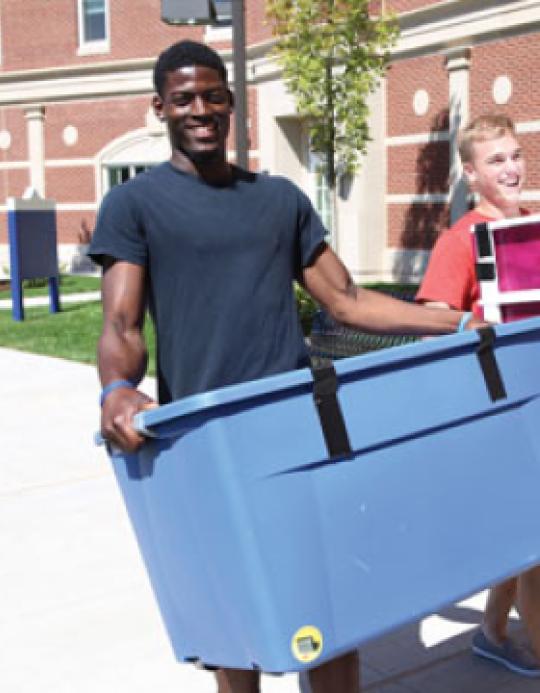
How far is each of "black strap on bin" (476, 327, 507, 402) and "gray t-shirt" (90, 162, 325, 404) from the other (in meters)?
0.50

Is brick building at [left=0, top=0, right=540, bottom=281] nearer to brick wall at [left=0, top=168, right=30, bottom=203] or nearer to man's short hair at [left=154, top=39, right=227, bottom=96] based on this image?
brick wall at [left=0, top=168, right=30, bottom=203]

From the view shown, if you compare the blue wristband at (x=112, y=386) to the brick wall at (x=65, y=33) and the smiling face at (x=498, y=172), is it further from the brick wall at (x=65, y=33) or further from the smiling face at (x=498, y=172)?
the brick wall at (x=65, y=33)

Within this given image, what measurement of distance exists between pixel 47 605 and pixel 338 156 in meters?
14.7

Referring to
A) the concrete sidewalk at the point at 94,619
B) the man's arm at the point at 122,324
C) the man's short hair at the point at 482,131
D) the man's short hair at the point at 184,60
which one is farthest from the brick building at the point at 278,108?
the man's arm at the point at 122,324

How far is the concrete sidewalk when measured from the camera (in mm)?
3316

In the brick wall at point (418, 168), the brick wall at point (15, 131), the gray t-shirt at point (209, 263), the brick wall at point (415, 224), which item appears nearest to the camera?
the gray t-shirt at point (209, 263)

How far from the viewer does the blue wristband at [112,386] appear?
2223 mm

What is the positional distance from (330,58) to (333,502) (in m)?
12.9

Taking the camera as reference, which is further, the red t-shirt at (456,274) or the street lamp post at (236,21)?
the street lamp post at (236,21)

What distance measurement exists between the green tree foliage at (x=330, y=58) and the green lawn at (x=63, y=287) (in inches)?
227

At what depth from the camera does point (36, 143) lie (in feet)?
82.6

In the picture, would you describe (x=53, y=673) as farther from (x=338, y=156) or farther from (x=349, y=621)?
(x=338, y=156)

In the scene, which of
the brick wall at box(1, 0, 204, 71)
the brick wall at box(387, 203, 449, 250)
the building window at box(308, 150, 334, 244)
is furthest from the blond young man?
the brick wall at box(1, 0, 204, 71)

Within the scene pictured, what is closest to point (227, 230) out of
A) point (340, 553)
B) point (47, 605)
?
point (340, 553)
